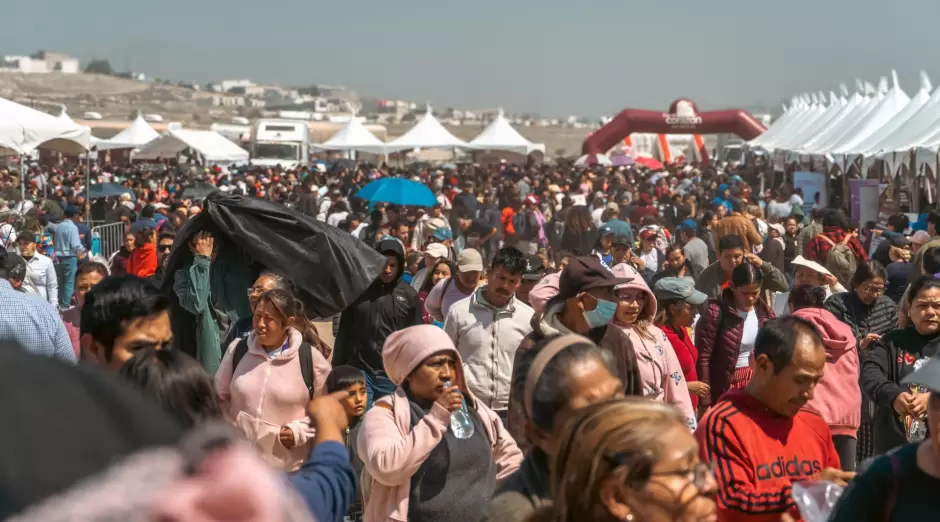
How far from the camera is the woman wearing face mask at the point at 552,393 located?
9.71 feet

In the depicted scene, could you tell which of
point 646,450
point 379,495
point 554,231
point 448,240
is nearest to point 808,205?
point 554,231

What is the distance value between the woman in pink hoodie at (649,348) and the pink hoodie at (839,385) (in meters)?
0.62

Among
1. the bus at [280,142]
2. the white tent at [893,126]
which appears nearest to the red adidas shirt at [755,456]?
the white tent at [893,126]

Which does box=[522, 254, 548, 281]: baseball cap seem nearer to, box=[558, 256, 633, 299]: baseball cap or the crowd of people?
the crowd of people

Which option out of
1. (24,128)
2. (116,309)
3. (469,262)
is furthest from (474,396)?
(24,128)

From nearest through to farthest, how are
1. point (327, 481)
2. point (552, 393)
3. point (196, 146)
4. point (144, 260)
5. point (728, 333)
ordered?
point (327, 481) < point (552, 393) < point (728, 333) < point (144, 260) < point (196, 146)

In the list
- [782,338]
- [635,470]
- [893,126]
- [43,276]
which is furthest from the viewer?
[893,126]

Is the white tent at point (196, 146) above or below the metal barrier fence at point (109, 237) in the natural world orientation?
below

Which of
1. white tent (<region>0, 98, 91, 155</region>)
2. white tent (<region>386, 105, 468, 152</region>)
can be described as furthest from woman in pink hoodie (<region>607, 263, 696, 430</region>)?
white tent (<region>386, 105, 468, 152</region>)

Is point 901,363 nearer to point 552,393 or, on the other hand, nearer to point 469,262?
point 469,262

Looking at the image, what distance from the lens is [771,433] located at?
370cm

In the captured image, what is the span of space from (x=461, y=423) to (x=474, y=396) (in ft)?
2.11

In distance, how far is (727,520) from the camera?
11.8 ft

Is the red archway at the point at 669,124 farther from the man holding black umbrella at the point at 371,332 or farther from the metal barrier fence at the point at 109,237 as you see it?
the man holding black umbrella at the point at 371,332
